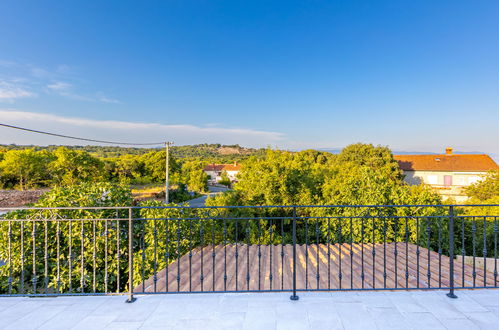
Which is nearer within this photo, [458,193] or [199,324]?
[199,324]

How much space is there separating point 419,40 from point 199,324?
14639 millimetres

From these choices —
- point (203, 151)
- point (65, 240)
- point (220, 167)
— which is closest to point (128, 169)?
point (220, 167)

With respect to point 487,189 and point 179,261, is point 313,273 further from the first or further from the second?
point 487,189

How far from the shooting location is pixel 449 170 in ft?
87.2

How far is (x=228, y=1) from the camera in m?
9.48

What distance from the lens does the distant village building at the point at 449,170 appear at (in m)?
25.5

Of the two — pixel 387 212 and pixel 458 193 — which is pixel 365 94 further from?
pixel 458 193

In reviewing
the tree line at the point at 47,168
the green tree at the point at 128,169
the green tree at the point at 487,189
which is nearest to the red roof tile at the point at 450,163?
the green tree at the point at 487,189

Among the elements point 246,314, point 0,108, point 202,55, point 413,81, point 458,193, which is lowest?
point 458,193

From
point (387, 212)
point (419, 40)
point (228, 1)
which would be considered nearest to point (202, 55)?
point (228, 1)

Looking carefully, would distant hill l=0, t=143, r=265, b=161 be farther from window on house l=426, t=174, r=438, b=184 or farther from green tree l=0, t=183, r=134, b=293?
green tree l=0, t=183, r=134, b=293

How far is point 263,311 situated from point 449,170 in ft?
108

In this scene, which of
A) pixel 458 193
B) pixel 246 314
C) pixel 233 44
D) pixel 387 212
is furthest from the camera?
pixel 458 193

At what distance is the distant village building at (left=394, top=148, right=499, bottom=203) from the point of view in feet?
83.6
